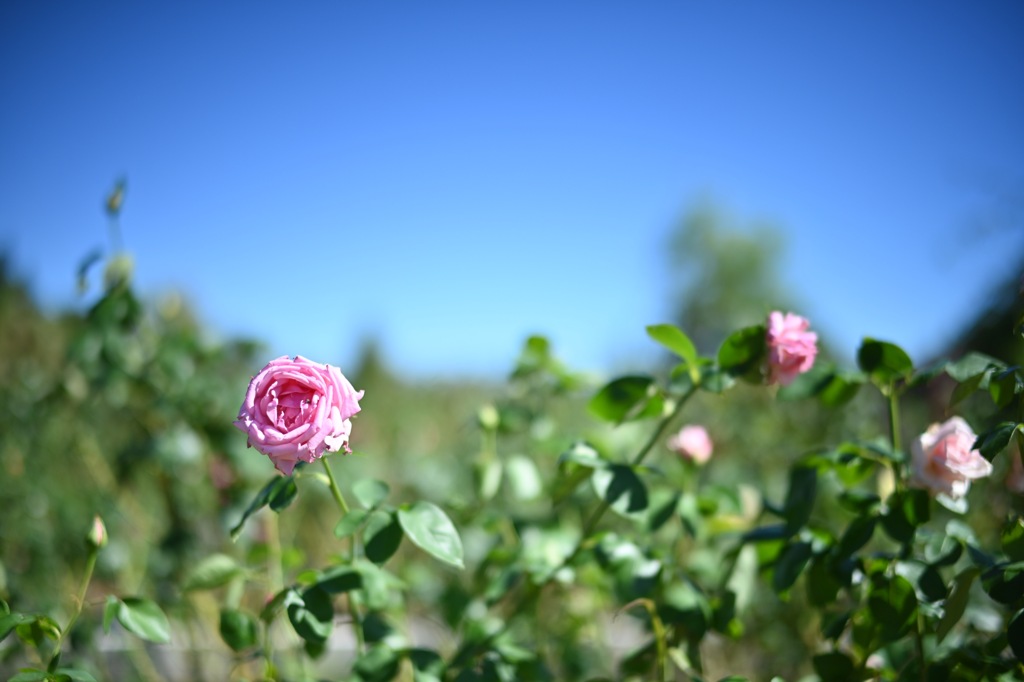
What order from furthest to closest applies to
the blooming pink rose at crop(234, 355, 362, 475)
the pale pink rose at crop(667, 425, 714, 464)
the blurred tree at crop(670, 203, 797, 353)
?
the blurred tree at crop(670, 203, 797, 353) → the pale pink rose at crop(667, 425, 714, 464) → the blooming pink rose at crop(234, 355, 362, 475)

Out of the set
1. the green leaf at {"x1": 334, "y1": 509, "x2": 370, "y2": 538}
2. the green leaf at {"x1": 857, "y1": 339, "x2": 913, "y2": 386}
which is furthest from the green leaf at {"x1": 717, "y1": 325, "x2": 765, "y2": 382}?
the green leaf at {"x1": 334, "y1": 509, "x2": 370, "y2": 538}

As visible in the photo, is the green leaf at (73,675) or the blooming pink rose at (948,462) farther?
the blooming pink rose at (948,462)

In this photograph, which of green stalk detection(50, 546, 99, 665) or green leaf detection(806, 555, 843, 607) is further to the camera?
green leaf detection(806, 555, 843, 607)

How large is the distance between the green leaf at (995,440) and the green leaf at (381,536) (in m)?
0.58

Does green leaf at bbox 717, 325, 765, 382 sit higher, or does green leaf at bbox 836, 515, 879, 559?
green leaf at bbox 717, 325, 765, 382

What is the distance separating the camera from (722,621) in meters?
0.92

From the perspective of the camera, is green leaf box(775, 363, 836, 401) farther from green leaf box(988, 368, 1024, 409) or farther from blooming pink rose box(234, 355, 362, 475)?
blooming pink rose box(234, 355, 362, 475)

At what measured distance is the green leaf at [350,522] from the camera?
0.73m

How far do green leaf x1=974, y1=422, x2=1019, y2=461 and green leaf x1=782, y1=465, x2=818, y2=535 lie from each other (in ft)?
0.65

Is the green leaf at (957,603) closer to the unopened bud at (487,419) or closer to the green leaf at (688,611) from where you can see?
the green leaf at (688,611)

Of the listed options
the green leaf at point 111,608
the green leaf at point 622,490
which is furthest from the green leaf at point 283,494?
the green leaf at point 622,490

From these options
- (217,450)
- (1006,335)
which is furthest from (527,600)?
(1006,335)

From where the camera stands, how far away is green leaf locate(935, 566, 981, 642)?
78 centimetres

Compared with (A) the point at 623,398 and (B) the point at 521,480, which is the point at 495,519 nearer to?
(B) the point at 521,480
